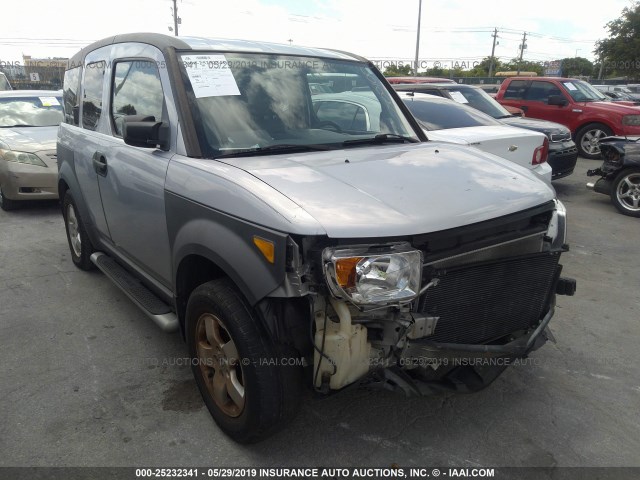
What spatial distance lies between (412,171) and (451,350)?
0.92 m

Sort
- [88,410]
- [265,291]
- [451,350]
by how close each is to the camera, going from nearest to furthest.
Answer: [265,291] < [451,350] < [88,410]

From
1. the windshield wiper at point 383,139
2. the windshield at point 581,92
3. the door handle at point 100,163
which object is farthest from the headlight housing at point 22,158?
the windshield at point 581,92

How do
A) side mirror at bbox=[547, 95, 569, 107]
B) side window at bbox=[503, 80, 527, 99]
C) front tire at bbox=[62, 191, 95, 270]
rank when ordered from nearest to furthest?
front tire at bbox=[62, 191, 95, 270], side mirror at bbox=[547, 95, 569, 107], side window at bbox=[503, 80, 527, 99]

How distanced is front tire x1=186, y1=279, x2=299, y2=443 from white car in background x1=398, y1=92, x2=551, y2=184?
3591 millimetres

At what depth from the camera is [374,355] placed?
2.33 metres

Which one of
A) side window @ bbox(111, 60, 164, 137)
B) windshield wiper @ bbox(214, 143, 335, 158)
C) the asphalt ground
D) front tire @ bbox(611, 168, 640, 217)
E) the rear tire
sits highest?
side window @ bbox(111, 60, 164, 137)

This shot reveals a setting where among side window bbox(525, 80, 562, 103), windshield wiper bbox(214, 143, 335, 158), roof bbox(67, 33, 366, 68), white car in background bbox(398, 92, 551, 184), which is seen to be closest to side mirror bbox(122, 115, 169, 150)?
windshield wiper bbox(214, 143, 335, 158)

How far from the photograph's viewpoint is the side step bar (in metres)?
3.20

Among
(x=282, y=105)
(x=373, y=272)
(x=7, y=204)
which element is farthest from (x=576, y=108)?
(x=373, y=272)

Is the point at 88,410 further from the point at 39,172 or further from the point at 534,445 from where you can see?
the point at 39,172

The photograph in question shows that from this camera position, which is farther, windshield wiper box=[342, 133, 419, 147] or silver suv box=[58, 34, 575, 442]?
windshield wiper box=[342, 133, 419, 147]

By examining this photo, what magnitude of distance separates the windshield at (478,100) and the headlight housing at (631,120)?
398 centimetres

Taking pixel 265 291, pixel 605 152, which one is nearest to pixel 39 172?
pixel 265 291

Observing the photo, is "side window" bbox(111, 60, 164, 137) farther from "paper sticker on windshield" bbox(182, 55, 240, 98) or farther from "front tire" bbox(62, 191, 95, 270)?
"front tire" bbox(62, 191, 95, 270)
